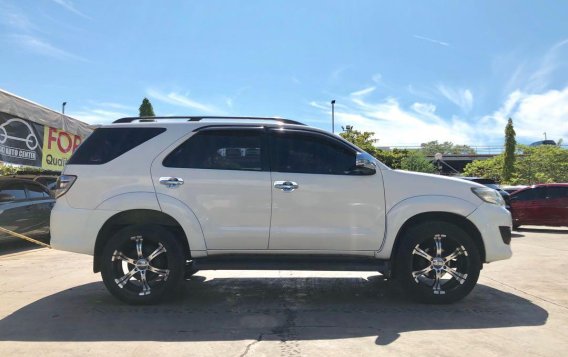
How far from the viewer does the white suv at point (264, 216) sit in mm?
5527

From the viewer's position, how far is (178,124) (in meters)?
5.88

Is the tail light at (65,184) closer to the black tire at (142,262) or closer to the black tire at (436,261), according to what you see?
the black tire at (142,262)

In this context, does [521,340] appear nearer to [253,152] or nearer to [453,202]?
[453,202]

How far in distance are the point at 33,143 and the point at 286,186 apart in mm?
8548

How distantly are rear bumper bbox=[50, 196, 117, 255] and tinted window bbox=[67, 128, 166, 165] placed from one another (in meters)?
0.58

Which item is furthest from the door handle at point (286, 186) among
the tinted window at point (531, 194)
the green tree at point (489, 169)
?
the green tree at point (489, 169)

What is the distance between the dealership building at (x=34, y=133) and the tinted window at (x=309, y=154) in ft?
21.3

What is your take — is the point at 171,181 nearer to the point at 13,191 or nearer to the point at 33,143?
the point at 13,191

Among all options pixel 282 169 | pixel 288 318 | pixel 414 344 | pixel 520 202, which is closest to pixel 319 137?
pixel 282 169

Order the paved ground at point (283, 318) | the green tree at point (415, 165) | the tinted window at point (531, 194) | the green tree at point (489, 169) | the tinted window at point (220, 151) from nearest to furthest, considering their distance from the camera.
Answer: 1. the paved ground at point (283, 318)
2. the tinted window at point (220, 151)
3. the tinted window at point (531, 194)
4. the green tree at point (415, 165)
5. the green tree at point (489, 169)

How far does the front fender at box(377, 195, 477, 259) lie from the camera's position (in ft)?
18.3

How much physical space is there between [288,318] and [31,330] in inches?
98.8

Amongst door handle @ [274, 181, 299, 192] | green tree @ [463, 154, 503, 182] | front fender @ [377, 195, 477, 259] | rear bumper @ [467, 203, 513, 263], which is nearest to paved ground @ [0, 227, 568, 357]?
rear bumper @ [467, 203, 513, 263]

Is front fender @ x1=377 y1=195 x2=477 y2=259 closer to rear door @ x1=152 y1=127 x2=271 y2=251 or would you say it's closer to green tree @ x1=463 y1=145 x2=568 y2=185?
rear door @ x1=152 y1=127 x2=271 y2=251
